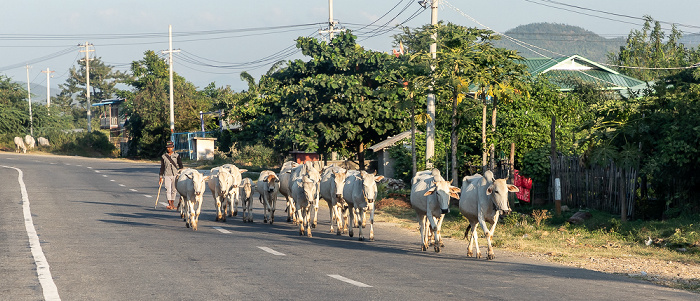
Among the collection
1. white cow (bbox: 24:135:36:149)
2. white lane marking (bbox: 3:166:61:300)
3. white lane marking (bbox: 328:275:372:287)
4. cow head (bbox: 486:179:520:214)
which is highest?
white cow (bbox: 24:135:36:149)

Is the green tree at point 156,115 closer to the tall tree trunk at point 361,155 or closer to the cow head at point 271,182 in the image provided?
the tall tree trunk at point 361,155

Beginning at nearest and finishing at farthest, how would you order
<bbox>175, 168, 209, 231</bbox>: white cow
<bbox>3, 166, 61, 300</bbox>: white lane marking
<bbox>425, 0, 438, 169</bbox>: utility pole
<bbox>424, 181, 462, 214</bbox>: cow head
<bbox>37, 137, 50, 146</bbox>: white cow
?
<bbox>3, 166, 61, 300</bbox>: white lane marking → <bbox>424, 181, 462, 214</bbox>: cow head → <bbox>175, 168, 209, 231</bbox>: white cow → <bbox>425, 0, 438, 169</bbox>: utility pole → <bbox>37, 137, 50, 146</bbox>: white cow

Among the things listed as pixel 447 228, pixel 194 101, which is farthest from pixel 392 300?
pixel 194 101

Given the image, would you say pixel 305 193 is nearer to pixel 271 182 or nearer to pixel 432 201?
pixel 271 182

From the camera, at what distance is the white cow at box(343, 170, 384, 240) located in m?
17.0

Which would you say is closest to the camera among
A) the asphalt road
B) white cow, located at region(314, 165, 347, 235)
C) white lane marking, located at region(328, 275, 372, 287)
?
the asphalt road

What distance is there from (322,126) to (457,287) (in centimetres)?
2325

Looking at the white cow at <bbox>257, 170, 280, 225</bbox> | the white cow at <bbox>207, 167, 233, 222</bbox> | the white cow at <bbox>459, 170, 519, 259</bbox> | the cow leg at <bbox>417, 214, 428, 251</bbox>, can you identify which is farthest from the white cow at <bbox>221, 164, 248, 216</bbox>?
the white cow at <bbox>459, 170, 519, 259</bbox>

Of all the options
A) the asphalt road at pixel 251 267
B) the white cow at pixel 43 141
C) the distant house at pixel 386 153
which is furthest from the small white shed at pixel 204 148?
the asphalt road at pixel 251 267

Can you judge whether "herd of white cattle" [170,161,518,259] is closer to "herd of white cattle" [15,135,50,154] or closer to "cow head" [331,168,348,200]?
"cow head" [331,168,348,200]

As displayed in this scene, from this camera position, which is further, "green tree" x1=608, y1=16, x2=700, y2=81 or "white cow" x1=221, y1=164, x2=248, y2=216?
"green tree" x1=608, y1=16, x2=700, y2=81

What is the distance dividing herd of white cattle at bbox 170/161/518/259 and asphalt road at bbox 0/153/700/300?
1.48ft

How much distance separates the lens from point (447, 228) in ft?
66.8

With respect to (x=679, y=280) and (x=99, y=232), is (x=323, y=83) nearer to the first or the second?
(x=99, y=232)
